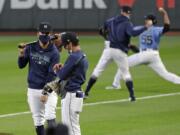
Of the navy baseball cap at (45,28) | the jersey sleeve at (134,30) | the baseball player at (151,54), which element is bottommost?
the baseball player at (151,54)

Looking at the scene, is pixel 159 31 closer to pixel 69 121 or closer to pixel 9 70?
pixel 9 70

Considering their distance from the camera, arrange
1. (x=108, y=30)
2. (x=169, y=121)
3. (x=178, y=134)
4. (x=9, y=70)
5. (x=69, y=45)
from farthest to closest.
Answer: (x=9, y=70) < (x=108, y=30) < (x=169, y=121) < (x=178, y=134) < (x=69, y=45)

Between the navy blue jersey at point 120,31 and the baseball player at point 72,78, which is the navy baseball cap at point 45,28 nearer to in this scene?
the baseball player at point 72,78

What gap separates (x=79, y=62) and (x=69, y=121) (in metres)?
0.86

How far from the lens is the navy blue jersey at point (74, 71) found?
9.70 metres

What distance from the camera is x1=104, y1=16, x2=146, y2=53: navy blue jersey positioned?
15508mm

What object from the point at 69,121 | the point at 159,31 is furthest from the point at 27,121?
the point at 159,31

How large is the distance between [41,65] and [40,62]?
54 millimetres

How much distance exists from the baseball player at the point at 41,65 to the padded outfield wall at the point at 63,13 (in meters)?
21.0

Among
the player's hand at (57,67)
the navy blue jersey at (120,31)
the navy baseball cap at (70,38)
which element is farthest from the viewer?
the navy blue jersey at (120,31)

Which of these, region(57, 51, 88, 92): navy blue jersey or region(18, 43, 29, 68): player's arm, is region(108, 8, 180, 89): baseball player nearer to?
region(18, 43, 29, 68): player's arm

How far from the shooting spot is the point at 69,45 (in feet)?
31.9

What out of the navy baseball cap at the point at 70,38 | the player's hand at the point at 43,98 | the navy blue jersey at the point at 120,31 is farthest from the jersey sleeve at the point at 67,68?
the navy blue jersey at the point at 120,31

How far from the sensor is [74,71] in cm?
984
